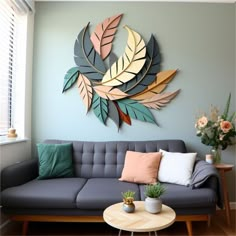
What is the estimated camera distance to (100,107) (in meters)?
2.97

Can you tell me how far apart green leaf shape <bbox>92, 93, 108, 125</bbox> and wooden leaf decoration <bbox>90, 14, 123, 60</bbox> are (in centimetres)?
56

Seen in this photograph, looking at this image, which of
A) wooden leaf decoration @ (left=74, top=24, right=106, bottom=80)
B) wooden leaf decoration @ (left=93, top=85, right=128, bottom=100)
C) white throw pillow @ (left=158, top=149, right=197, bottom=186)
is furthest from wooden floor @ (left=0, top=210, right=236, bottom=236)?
wooden leaf decoration @ (left=74, top=24, right=106, bottom=80)

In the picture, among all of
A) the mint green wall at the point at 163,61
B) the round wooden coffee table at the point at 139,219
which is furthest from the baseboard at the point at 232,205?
the round wooden coffee table at the point at 139,219

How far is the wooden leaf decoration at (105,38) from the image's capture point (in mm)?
3002

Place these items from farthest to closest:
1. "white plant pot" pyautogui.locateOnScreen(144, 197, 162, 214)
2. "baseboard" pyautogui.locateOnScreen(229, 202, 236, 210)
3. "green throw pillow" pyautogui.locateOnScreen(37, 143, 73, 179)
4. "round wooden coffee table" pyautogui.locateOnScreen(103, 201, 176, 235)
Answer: "baseboard" pyautogui.locateOnScreen(229, 202, 236, 210)
"green throw pillow" pyautogui.locateOnScreen(37, 143, 73, 179)
"white plant pot" pyautogui.locateOnScreen(144, 197, 162, 214)
"round wooden coffee table" pyautogui.locateOnScreen(103, 201, 176, 235)

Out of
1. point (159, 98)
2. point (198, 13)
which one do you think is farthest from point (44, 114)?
point (198, 13)

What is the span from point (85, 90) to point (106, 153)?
88 cm

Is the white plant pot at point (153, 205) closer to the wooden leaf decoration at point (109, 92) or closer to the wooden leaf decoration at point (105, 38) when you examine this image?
the wooden leaf decoration at point (109, 92)

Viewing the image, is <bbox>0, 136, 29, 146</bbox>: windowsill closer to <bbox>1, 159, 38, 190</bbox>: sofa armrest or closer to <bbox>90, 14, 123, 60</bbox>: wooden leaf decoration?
<bbox>1, 159, 38, 190</bbox>: sofa armrest

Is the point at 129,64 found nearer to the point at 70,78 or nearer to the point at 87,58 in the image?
the point at 87,58

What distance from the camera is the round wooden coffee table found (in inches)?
56.9

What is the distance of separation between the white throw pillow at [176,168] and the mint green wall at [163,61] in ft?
1.77

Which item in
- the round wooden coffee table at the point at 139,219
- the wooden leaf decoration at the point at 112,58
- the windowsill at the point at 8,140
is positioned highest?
the wooden leaf decoration at the point at 112,58

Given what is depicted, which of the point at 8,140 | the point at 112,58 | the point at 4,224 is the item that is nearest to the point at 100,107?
the point at 112,58
